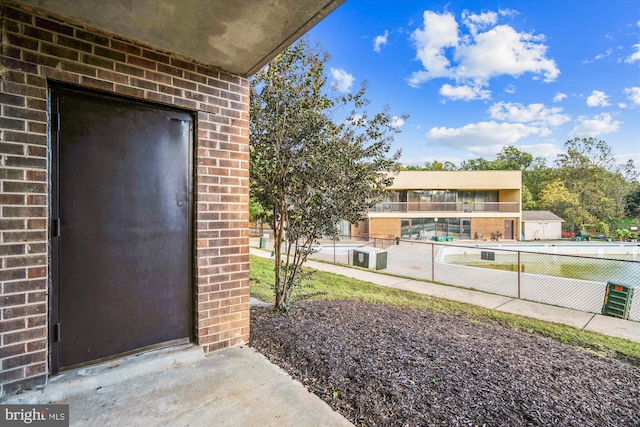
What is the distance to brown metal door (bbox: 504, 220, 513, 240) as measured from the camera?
26.8m

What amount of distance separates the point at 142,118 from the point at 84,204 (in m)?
0.78

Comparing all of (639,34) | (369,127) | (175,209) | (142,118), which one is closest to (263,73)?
(369,127)

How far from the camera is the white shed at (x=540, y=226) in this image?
28.5 m

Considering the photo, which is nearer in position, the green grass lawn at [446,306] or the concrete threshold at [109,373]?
the concrete threshold at [109,373]

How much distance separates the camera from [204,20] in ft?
6.26

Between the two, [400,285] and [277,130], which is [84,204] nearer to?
[277,130]

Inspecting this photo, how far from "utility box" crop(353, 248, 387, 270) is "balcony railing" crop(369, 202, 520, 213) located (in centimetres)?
1510

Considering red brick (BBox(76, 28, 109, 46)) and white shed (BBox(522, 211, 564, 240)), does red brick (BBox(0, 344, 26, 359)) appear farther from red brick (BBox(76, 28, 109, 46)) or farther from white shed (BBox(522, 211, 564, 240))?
white shed (BBox(522, 211, 564, 240))

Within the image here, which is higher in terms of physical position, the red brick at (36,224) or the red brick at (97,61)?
the red brick at (97,61)

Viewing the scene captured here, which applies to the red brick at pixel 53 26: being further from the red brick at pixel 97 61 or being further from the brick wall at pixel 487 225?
the brick wall at pixel 487 225

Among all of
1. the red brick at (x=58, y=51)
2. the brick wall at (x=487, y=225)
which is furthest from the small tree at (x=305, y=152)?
the brick wall at (x=487, y=225)

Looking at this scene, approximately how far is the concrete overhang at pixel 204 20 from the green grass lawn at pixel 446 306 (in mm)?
2938

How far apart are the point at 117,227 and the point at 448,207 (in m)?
27.7

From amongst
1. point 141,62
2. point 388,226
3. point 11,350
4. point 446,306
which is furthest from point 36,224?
point 388,226
